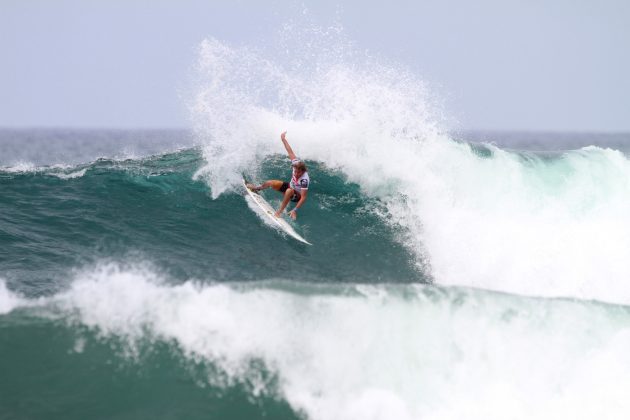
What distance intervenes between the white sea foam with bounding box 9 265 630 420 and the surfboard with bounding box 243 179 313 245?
4.32 meters

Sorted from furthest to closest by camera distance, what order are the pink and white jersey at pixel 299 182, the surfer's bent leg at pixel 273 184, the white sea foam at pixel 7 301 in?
the surfer's bent leg at pixel 273 184, the pink and white jersey at pixel 299 182, the white sea foam at pixel 7 301

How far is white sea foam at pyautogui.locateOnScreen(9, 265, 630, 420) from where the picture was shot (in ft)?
20.7

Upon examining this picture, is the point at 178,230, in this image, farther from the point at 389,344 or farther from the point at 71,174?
the point at 389,344

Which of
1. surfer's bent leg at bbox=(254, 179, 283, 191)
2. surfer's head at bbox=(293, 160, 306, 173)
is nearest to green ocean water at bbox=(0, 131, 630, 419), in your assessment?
surfer's head at bbox=(293, 160, 306, 173)

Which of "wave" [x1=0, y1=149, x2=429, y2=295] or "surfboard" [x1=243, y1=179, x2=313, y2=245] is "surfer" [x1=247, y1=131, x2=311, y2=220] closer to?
"surfboard" [x1=243, y1=179, x2=313, y2=245]

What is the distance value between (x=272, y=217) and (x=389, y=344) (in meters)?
5.59

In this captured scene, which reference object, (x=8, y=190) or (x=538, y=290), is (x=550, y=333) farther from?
(x=8, y=190)

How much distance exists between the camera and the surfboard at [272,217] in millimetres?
11164

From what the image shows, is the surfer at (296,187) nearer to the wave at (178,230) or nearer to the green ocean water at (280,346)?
the wave at (178,230)

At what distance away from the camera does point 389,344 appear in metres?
6.58

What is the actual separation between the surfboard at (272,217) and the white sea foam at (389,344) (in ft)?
14.2

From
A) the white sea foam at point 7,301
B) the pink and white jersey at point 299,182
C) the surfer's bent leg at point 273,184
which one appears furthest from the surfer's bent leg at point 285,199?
the white sea foam at point 7,301

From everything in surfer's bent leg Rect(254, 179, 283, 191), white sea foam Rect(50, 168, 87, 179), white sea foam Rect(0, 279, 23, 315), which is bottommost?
white sea foam Rect(0, 279, 23, 315)

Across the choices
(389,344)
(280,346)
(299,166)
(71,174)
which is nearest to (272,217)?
(299,166)
